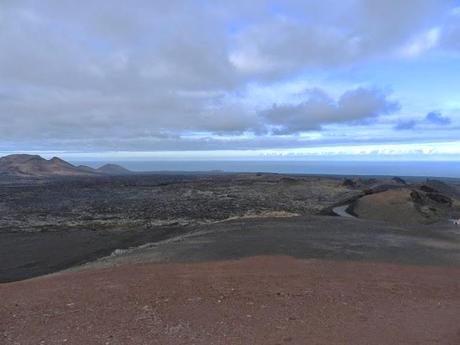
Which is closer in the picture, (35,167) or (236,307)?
(236,307)

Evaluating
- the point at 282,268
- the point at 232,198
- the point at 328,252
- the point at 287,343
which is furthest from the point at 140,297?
the point at 232,198

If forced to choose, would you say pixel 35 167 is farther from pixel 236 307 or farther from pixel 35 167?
pixel 236 307

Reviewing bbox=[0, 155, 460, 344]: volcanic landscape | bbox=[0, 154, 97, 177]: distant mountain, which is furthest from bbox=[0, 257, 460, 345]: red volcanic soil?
bbox=[0, 154, 97, 177]: distant mountain

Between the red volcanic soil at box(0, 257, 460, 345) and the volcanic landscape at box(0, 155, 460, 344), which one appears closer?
the red volcanic soil at box(0, 257, 460, 345)

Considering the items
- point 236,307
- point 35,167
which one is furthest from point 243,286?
point 35,167

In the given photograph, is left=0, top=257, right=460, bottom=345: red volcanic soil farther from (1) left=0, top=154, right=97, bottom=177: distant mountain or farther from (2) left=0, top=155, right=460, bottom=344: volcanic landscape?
(1) left=0, top=154, right=97, bottom=177: distant mountain

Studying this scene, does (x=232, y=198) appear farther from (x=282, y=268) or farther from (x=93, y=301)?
(x=93, y=301)
